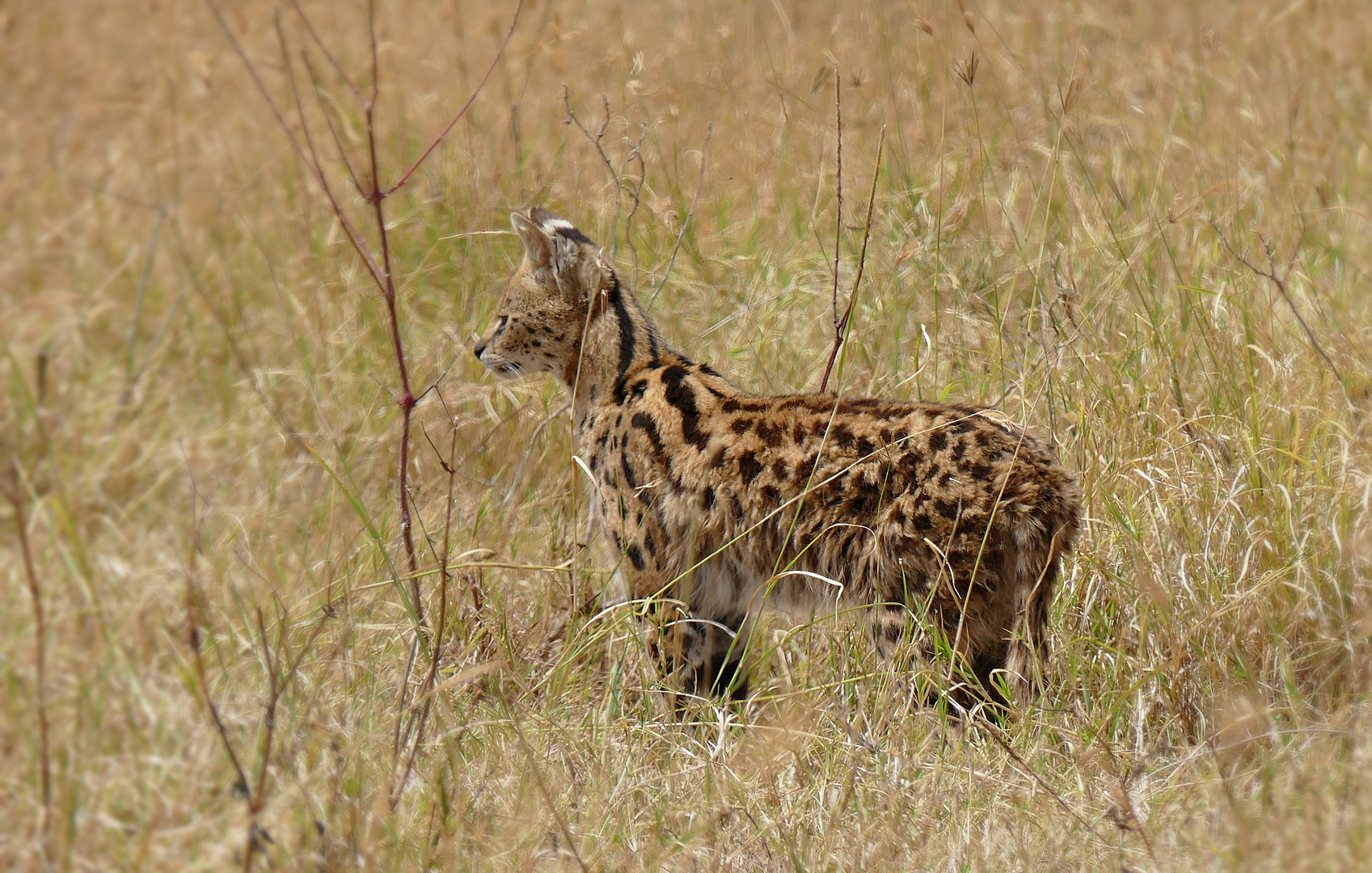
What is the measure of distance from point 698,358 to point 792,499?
1.71m

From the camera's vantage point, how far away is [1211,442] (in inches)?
176

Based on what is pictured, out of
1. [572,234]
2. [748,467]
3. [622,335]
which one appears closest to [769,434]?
[748,467]

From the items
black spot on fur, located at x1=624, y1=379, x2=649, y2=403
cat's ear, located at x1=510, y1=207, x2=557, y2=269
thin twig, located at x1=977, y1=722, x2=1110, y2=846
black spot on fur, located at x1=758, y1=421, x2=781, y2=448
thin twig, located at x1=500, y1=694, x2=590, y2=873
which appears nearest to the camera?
thin twig, located at x1=500, y1=694, x2=590, y2=873

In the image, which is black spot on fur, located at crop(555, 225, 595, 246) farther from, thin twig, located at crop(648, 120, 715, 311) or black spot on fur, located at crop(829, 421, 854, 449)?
black spot on fur, located at crop(829, 421, 854, 449)

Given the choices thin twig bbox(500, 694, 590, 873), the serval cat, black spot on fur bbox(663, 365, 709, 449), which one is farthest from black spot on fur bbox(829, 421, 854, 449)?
thin twig bbox(500, 694, 590, 873)

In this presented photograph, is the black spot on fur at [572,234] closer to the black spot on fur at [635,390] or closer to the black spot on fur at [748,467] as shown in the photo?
the black spot on fur at [635,390]

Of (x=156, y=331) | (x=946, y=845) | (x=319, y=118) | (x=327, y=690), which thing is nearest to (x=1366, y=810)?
(x=946, y=845)

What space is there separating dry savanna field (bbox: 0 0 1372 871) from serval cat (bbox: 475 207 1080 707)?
0.62ft

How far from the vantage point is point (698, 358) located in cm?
576

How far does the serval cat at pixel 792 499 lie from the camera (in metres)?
3.99

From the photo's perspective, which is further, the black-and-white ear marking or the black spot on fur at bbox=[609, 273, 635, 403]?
the black-and-white ear marking

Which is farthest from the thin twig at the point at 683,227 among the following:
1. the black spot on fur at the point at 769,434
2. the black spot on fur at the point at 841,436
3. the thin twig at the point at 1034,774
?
the thin twig at the point at 1034,774

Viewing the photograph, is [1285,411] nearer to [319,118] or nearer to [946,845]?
[946,845]

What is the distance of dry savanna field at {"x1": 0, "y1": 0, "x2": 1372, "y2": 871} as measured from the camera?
3.46m
